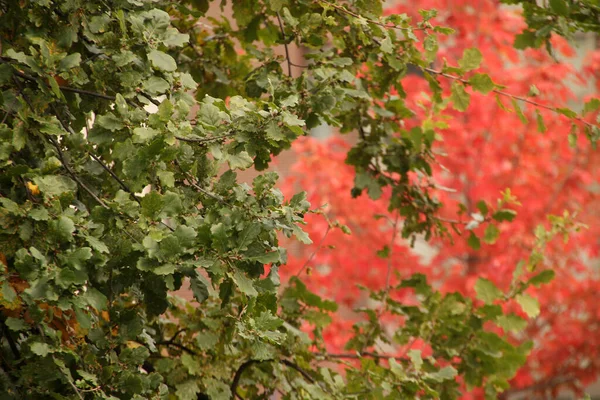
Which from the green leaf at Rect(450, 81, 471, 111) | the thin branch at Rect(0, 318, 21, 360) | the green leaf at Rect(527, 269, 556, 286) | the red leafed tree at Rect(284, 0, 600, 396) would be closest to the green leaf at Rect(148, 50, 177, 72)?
the thin branch at Rect(0, 318, 21, 360)

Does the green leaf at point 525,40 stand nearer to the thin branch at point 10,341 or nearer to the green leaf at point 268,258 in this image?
the green leaf at point 268,258

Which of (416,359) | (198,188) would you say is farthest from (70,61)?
(416,359)

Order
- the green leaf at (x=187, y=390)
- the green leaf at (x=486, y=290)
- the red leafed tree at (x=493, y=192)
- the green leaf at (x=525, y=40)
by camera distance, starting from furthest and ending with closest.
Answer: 1. the red leafed tree at (x=493, y=192)
2. the green leaf at (x=486, y=290)
3. the green leaf at (x=525, y=40)
4. the green leaf at (x=187, y=390)

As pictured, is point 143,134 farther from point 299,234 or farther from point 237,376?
point 237,376

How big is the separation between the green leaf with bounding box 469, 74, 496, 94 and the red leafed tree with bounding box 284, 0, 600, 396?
12.3ft

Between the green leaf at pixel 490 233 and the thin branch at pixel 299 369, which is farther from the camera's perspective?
the green leaf at pixel 490 233

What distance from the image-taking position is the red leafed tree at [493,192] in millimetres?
6703

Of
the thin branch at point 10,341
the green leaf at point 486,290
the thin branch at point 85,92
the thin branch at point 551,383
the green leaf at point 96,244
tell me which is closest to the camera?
the green leaf at point 96,244

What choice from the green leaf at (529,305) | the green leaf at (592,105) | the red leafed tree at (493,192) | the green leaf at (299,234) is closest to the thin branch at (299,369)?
the green leaf at (529,305)

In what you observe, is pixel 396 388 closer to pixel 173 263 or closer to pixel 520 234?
pixel 173 263

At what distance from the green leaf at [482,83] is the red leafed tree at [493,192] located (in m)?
3.75

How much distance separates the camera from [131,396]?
197 cm

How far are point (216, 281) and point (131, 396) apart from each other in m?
0.41

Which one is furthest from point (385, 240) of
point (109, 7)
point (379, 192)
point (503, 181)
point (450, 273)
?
point (109, 7)
